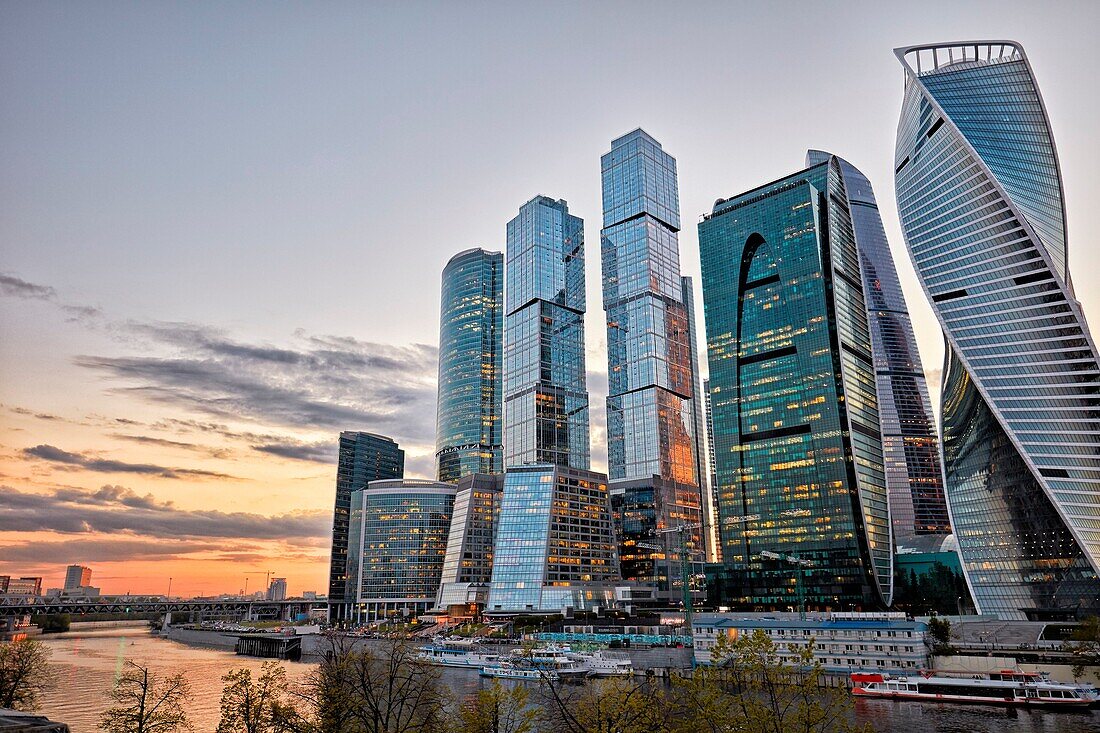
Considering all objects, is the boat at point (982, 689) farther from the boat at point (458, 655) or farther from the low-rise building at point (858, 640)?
the boat at point (458, 655)

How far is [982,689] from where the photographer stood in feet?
359

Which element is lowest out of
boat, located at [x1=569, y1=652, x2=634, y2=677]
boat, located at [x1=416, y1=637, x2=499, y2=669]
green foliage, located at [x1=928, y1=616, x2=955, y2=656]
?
boat, located at [x1=416, y1=637, x2=499, y2=669]

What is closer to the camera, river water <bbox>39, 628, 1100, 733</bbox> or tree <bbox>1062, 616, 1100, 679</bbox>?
river water <bbox>39, 628, 1100, 733</bbox>

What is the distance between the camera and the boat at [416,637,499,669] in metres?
169

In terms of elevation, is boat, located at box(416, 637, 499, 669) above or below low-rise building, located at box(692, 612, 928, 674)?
below

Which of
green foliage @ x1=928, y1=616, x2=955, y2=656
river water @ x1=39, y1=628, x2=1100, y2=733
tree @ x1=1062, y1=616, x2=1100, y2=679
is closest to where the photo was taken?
river water @ x1=39, y1=628, x2=1100, y2=733

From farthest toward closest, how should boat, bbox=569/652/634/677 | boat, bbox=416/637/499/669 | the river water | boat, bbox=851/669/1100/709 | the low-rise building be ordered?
boat, bbox=416/637/499/669 < boat, bbox=569/652/634/677 < the low-rise building < boat, bbox=851/669/1100/709 < the river water

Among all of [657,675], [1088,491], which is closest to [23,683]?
[657,675]

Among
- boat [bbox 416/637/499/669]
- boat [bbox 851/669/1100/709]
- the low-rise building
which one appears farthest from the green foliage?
boat [bbox 416/637/499/669]

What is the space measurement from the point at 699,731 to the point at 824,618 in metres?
122

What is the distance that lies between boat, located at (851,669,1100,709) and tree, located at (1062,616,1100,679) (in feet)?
16.6

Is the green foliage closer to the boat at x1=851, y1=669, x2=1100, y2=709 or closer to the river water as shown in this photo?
the boat at x1=851, y1=669, x2=1100, y2=709

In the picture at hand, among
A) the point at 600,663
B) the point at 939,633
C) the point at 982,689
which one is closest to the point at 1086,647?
the point at 982,689

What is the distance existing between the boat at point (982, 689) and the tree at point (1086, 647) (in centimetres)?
506
